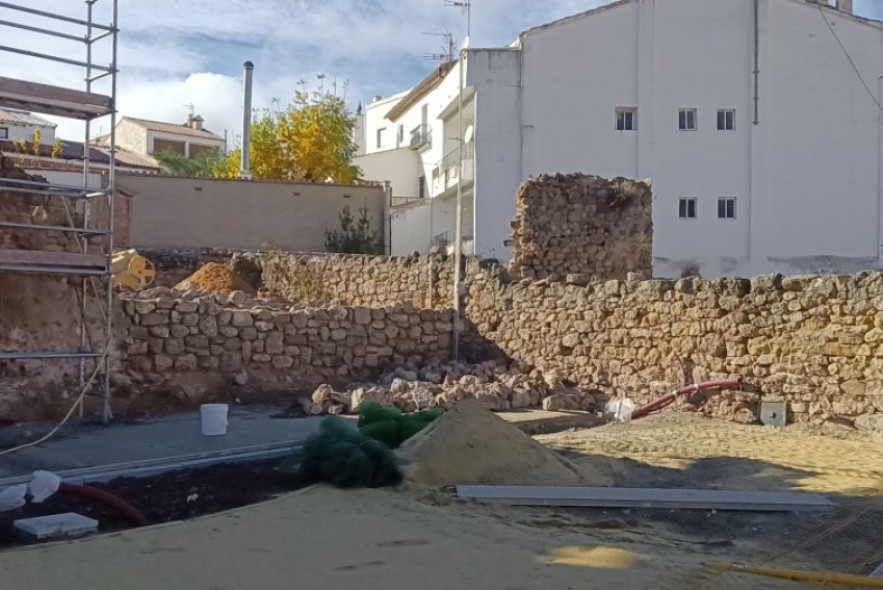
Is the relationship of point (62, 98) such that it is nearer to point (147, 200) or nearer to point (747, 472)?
point (747, 472)

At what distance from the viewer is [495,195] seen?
29.9 metres

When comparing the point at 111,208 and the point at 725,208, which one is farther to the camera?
the point at 725,208

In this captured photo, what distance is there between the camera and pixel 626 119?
30.8m

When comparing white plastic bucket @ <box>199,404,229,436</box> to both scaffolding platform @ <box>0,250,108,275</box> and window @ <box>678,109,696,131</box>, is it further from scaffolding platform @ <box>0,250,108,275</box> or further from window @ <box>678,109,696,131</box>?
window @ <box>678,109,696,131</box>

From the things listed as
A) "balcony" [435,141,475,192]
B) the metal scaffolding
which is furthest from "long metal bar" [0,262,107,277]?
"balcony" [435,141,475,192]

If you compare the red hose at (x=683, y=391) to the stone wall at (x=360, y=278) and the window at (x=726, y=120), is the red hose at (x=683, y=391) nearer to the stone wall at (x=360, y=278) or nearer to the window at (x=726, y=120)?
the stone wall at (x=360, y=278)

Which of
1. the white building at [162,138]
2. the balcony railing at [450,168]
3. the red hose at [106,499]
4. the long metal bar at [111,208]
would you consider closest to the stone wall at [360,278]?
the long metal bar at [111,208]

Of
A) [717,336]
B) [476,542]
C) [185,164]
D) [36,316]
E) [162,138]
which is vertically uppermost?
[162,138]

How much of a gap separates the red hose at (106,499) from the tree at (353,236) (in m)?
21.4

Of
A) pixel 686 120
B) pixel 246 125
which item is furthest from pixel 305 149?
pixel 686 120

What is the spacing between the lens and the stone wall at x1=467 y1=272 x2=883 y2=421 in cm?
1089

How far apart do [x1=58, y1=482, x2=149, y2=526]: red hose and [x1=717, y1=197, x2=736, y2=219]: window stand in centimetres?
2644

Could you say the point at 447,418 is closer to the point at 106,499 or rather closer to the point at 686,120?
the point at 106,499

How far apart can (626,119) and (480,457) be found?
24.1 m
